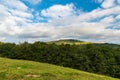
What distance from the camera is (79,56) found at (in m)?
105

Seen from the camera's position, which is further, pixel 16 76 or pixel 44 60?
pixel 44 60

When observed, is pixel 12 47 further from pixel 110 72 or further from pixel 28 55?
pixel 110 72

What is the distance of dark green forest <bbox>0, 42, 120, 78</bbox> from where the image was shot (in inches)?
4028

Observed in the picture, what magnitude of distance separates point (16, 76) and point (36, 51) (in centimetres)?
8931

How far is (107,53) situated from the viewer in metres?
106

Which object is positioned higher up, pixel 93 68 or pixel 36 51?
pixel 36 51

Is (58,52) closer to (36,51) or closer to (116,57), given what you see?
(36,51)

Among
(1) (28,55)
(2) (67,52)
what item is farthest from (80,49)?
(1) (28,55)

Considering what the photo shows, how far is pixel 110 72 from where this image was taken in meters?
101

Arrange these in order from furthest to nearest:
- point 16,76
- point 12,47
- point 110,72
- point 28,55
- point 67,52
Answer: point 12,47 → point 28,55 → point 67,52 → point 110,72 → point 16,76

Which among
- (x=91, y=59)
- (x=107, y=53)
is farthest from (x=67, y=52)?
(x=107, y=53)

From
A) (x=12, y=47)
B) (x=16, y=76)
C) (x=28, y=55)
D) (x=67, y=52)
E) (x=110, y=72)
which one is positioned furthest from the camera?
(x=12, y=47)

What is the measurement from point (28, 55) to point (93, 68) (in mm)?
33563

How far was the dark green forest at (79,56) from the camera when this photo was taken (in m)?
102
